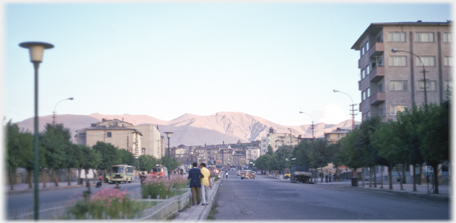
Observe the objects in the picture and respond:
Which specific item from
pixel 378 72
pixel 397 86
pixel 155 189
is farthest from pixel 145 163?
pixel 155 189

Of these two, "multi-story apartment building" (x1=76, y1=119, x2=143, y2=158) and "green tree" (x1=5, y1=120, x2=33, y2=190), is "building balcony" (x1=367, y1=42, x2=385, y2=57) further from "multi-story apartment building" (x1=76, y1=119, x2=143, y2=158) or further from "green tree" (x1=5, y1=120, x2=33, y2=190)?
"multi-story apartment building" (x1=76, y1=119, x2=143, y2=158)

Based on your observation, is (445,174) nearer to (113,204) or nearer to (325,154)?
(325,154)

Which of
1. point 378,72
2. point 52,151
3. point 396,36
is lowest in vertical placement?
point 52,151

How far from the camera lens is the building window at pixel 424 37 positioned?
62219 millimetres

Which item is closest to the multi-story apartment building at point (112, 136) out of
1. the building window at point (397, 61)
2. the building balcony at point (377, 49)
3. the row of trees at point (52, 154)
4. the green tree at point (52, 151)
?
the row of trees at point (52, 154)

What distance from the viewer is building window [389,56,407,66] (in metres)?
62.0

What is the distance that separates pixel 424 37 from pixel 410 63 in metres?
3.97

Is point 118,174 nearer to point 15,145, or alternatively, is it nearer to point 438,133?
point 15,145

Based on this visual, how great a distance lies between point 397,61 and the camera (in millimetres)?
62094

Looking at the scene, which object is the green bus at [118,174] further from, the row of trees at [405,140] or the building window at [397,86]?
the building window at [397,86]

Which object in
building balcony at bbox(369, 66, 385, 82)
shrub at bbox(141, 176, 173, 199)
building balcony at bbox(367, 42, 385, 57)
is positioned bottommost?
shrub at bbox(141, 176, 173, 199)

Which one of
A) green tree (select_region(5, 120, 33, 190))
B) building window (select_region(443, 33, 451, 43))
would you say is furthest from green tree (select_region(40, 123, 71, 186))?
building window (select_region(443, 33, 451, 43))

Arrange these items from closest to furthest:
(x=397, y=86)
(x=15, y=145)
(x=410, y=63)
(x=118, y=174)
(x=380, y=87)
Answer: (x=15, y=145) < (x=397, y=86) < (x=410, y=63) < (x=380, y=87) < (x=118, y=174)

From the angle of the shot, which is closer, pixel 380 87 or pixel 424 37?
pixel 424 37
